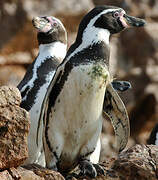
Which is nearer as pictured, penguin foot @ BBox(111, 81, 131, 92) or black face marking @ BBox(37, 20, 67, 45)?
penguin foot @ BBox(111, 81, 131, 92)

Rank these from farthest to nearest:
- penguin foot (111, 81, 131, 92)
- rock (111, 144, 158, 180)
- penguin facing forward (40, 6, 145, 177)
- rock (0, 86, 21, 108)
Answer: penguin foot (111, 81, 131, 92) < penguin facing forward (40, 6, 145, 177) < rock (111, 144, 158, 180) < rock (0, 86, 21, 108)

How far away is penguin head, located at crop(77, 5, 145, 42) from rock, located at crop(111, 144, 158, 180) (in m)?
0.91

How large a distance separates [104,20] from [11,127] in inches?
48.3

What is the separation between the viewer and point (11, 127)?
3.64m

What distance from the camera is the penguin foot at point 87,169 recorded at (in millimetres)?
4118

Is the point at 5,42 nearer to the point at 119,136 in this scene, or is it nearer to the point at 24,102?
the point at 24,102

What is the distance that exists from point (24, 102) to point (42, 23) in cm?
76

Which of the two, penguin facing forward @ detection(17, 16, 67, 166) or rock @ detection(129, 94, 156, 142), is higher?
penguin facing forward @ detection(17, 16, 67, 166)

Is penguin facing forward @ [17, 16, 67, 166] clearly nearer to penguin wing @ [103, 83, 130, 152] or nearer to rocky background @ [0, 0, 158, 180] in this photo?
penguin wing @ [103, 83, 130, 152]

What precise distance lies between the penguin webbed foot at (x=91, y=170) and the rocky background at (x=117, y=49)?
6.74 metres

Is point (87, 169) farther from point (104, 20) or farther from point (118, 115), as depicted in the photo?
point (104, 20)

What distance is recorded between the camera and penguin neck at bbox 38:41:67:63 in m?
5.64

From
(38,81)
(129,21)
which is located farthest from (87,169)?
(38,81)

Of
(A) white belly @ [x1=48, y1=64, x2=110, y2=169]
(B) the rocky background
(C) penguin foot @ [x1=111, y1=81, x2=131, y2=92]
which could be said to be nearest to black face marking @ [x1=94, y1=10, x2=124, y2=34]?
(A) white belly @ [x1=48, y1=64, x2=110, y2=169]
